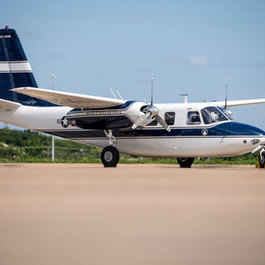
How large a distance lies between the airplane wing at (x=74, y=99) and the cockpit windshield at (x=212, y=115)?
10.7ft

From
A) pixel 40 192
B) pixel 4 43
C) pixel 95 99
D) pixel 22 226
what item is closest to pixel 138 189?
pixel 40 192

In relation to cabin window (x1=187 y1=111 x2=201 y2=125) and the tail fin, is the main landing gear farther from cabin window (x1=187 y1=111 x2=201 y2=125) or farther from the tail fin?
the tail fin

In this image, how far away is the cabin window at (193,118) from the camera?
20.8m

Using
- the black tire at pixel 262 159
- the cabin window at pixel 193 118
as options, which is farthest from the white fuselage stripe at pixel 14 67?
the black tire at pixel 262 159

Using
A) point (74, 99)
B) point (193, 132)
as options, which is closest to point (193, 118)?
point (193, 132)

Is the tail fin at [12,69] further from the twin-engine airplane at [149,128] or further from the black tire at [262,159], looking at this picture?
the black tire at [262,159]

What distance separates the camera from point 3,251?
421cm

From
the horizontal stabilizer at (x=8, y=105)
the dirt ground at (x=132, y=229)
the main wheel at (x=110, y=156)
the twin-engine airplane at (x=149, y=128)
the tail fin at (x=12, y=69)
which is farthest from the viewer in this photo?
the tail fin at (x=12, y=69)

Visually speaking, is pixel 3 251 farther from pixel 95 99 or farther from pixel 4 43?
pixel 4 43

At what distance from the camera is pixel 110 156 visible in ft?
70.7

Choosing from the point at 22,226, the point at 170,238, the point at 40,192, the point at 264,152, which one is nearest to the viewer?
the point at 170,238

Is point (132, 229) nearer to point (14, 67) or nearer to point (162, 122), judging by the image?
point (162, 122)

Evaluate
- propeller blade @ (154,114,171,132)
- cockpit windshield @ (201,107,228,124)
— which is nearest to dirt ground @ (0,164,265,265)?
cockpit windshield @ (201,107,228,124)

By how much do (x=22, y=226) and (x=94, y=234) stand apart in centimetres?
84
